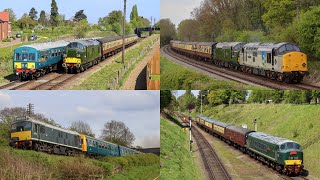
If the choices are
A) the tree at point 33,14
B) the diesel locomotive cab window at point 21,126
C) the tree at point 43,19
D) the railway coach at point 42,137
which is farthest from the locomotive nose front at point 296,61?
the diesel locomotive cab window at point 21,126

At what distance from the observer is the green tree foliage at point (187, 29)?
10641 mm

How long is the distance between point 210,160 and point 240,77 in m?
2.46

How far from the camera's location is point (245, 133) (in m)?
14.0

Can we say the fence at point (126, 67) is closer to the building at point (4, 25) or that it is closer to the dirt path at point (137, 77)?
the dirt path at point (137, 77)

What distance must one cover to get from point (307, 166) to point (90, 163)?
5344mm

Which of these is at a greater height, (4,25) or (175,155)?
(4,25)

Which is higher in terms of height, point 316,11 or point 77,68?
point 316,11

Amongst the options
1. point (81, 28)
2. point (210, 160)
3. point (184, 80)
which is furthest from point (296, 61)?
point (81, 28)

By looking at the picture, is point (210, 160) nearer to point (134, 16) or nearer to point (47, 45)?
point (134, 16)

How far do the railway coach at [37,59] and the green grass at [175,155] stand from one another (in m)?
2.84

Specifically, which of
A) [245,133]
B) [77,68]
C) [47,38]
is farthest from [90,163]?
[245,133]

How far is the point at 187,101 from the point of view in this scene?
447 inches

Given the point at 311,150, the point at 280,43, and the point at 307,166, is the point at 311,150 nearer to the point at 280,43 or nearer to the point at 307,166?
the point at 307,166

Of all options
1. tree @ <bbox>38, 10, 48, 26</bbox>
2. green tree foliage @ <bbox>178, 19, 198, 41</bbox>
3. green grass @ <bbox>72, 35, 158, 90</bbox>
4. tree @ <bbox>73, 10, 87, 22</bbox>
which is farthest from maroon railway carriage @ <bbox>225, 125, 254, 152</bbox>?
tree @ <bbox>38, 10, 48, 26</bbox>
